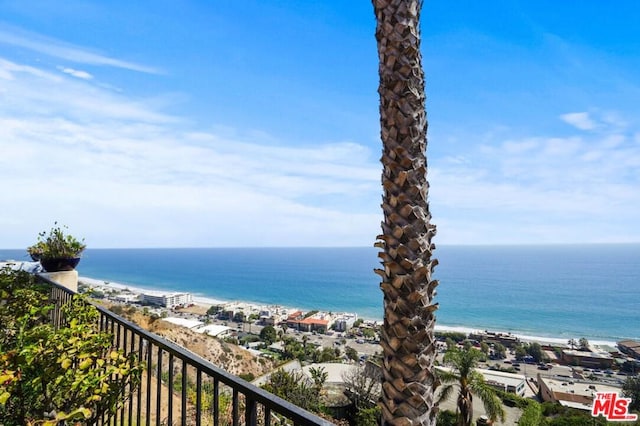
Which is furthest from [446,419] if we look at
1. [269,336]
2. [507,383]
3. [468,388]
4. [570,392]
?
[269,336]

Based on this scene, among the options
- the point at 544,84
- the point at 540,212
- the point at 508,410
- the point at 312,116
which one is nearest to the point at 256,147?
the point at 312,116

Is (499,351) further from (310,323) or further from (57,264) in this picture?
(57,264)

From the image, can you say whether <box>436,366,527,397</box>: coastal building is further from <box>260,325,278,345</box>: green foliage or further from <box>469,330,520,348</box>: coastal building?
<box>260,325,278,345</box>: green foliage

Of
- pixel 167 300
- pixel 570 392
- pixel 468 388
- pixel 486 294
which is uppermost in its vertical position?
pixel 468 388

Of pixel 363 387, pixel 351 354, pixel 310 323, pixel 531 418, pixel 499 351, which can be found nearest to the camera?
pixel 363 387

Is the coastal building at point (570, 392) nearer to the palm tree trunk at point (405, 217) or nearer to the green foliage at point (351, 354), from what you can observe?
the green foliage at point (351, 354)

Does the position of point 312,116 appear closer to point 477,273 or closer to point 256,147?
point 256,147
